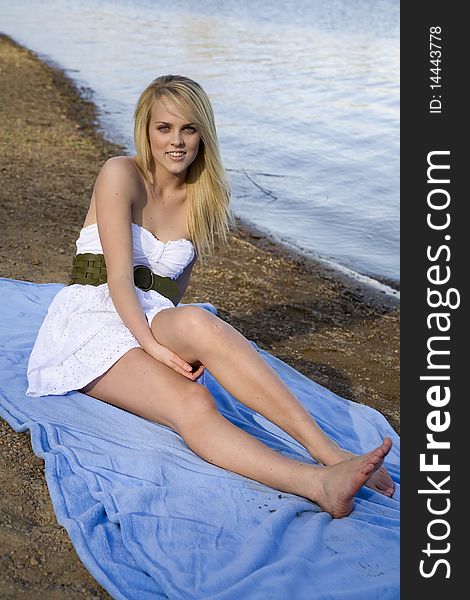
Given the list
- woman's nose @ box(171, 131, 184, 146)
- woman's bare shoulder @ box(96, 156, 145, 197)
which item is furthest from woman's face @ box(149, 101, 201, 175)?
woman's bare shoulder @ box(96, 156, 145, 197)

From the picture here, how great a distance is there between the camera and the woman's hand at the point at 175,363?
3.74 metres

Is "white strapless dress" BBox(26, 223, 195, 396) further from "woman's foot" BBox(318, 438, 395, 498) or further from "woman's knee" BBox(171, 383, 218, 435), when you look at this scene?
"woman's foot" BBox(318, 438, 395, 498)

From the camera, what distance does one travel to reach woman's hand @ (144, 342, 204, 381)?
3740mm

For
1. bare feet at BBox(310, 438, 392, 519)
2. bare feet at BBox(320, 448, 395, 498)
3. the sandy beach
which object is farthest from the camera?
bare feet at BBox(320, 448, 395, 498)

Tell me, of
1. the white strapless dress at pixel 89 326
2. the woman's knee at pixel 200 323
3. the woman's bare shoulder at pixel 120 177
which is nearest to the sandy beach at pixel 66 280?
the white strapless dress at pixel 89 326

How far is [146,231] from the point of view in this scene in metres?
4.27

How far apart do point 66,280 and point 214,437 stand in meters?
2.74

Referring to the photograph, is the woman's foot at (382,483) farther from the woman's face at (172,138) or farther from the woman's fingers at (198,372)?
the woman's face at (172,138)

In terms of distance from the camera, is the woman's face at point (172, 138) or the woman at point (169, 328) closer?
the woman at point (169, 328)

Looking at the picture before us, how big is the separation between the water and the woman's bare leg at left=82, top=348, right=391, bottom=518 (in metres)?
4.31

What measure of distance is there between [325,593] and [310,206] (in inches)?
266

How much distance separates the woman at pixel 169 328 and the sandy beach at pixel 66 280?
492 millimetres

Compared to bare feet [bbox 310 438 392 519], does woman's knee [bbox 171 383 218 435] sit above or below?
above

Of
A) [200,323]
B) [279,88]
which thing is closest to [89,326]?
[200,323]
